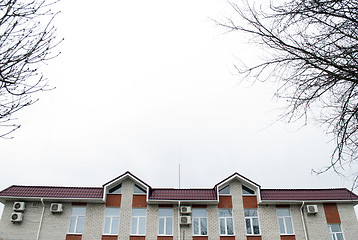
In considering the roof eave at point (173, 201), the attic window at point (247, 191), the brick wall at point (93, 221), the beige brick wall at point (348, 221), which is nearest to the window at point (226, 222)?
the roof eave at point (173, 201)

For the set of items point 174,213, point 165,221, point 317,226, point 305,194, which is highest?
point 305,194

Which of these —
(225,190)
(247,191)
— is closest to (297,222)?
(247,191)

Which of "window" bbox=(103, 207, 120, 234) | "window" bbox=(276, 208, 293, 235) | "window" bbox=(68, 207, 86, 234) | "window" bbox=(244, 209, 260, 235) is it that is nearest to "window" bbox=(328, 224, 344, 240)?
"window" bbox=(276, 208, 293, 235)

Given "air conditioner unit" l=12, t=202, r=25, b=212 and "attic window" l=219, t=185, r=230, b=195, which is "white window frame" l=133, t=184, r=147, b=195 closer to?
"attic window" l=219, t=185, r=230, b=195

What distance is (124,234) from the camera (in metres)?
15.5

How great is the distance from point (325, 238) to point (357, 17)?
1419cm

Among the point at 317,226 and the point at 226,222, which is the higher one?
the point at 226,222

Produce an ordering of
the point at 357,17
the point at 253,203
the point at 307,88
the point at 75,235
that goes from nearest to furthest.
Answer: the point at 357,17 → the point at 307,88 → the point at 75,235 → the point at 253,203

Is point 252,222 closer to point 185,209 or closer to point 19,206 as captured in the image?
point 185,209

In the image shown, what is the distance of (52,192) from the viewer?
16.3 meters

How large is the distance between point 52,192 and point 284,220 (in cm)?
1177

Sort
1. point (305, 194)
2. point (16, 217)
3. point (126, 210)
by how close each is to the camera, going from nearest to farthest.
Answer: point (16, 217), point (126, 210), point (305, 194)

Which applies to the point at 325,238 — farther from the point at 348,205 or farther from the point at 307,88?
the point at 307,88

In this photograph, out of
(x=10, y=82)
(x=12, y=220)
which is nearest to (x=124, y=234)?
(x=12, y=220)
